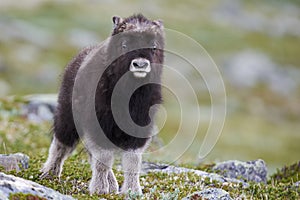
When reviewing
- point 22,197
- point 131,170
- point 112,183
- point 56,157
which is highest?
point 56,157

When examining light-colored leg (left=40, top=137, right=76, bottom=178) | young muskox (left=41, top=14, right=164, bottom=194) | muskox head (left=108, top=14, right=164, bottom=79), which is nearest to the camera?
muskox head (left=108, top=14, right=164, bottom=79)

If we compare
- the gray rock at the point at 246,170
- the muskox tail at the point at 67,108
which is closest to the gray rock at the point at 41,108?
the muskox tail at the point at 67,108

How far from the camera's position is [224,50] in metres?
75.9

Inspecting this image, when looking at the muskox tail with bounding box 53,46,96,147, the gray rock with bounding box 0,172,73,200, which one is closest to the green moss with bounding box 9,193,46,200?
the gray rock with bounding box 0,172,73,200

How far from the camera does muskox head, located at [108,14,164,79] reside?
408 inches

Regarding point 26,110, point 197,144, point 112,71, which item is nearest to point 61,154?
point 112,71

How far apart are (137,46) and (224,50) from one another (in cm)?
6619

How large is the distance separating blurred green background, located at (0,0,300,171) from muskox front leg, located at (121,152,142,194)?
95.5 feet

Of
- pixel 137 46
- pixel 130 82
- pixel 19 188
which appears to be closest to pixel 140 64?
pixel 137 46

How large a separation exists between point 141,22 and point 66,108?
8.43ft

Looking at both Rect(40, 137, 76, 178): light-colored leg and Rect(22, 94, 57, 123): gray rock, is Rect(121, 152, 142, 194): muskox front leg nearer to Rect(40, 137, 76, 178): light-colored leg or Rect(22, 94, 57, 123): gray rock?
Rect(40, 137, 76, 178): light-colored leg

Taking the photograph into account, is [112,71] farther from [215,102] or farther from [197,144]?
[215,102]

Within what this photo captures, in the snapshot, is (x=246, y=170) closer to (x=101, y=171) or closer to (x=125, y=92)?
(x=101, y=171)

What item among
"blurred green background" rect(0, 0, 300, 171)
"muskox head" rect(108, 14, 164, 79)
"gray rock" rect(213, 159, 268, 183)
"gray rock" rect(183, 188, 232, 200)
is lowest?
"gray rock" rect(183, 188, 232, 200)
